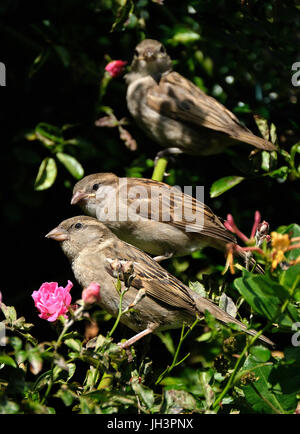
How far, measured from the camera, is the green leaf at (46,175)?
272cm

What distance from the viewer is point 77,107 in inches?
122

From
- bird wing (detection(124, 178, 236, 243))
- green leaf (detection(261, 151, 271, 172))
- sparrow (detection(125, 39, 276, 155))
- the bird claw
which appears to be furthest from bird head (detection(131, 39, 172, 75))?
green leaf (detection(261, 151, 271, 172))

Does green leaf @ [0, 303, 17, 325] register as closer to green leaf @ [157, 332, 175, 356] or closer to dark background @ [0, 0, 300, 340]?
green leaf @ [157, 332, 175, 356]

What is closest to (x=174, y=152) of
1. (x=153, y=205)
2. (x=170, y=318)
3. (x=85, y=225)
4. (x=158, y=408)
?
(x=153, y=205)

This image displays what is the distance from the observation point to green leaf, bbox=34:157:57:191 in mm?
2721

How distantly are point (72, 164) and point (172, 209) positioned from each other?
0.49m

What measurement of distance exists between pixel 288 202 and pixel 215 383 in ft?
4.82

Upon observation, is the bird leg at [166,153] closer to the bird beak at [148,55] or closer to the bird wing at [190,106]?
the bird wing at [190,106]

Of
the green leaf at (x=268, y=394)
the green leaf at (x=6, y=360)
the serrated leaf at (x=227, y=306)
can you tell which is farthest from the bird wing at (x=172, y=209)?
the green leaf at (x=6, y=360)

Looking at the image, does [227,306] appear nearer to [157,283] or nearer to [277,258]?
[157,283]

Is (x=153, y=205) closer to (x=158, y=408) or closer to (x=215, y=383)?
(x=215, y=383)

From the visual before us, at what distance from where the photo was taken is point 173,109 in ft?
10.3

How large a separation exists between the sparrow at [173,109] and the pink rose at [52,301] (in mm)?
1493
